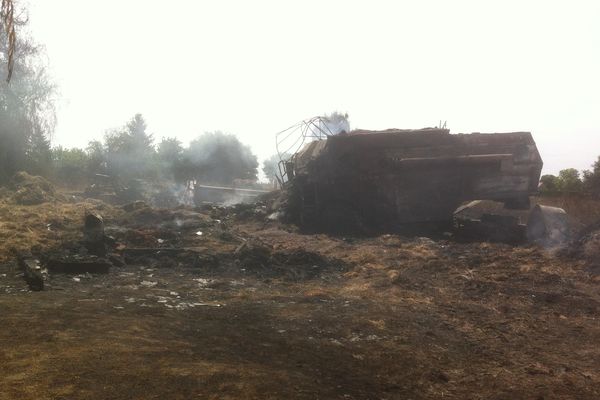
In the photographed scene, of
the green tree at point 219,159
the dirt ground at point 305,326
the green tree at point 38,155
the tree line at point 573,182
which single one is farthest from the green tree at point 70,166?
the tree line at point 573,182

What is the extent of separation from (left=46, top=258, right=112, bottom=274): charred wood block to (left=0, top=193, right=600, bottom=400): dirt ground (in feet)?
0.79

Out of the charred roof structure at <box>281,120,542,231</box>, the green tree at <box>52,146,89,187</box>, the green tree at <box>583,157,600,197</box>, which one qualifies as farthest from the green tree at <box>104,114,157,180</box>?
the green tree at <box>583,157,600,197</box>

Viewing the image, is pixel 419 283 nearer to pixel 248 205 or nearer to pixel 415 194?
pixel 415 194

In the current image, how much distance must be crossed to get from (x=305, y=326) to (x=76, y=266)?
4413 millimetres

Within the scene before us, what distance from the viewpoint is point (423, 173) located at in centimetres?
1155

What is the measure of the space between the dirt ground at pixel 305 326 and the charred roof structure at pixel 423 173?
2529 mm

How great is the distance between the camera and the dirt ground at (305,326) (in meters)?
3.15

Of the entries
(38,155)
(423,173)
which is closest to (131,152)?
(38,155)

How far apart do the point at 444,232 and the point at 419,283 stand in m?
4.96

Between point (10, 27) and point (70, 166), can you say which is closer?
point (10, 27)

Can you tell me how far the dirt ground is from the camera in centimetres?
315

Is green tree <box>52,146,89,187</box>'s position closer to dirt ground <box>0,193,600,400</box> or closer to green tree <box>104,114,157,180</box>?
green tree <box>104,114,157,180</box>

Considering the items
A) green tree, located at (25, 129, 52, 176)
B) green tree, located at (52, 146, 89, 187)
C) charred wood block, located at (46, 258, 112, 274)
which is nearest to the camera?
charred wood block, located at (46, 258, 112, 274)

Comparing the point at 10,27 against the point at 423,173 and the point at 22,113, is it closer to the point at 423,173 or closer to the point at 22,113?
the point at 423,173
